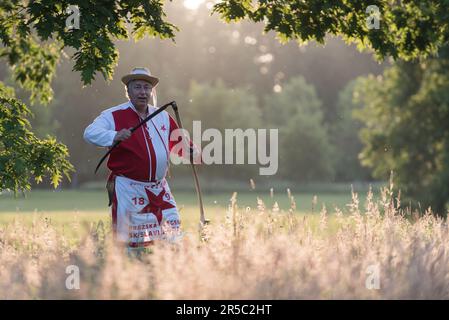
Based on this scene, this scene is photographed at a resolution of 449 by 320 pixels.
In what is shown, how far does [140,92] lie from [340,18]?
136 inches

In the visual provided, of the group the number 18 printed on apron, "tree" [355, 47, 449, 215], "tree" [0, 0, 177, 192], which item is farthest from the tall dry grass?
"tree" [355, 47, 449, 215]

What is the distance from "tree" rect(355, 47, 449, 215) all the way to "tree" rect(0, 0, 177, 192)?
718 inches

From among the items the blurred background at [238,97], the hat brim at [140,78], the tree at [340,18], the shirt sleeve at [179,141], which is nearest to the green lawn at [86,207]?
the shirt sleeve at [179,141]

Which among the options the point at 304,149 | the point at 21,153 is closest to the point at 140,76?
the point at 21,153

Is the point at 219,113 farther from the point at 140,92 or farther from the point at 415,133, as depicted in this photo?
the point at 140,92

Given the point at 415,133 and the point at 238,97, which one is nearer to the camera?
the point at 415,133

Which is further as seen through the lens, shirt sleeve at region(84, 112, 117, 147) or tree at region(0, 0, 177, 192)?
tree at region(0, 0, 177, 192)

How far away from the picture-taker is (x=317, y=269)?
5605mm

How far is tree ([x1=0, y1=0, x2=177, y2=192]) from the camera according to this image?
8750mm

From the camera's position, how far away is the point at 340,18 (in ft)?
33.3

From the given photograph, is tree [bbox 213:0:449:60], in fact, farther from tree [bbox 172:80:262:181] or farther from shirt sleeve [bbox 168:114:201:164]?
tree [bbox 172:80:262:181]

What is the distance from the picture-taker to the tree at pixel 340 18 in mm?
10008

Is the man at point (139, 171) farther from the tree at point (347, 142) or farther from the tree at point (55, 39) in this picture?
the tree at point (347, 142)
